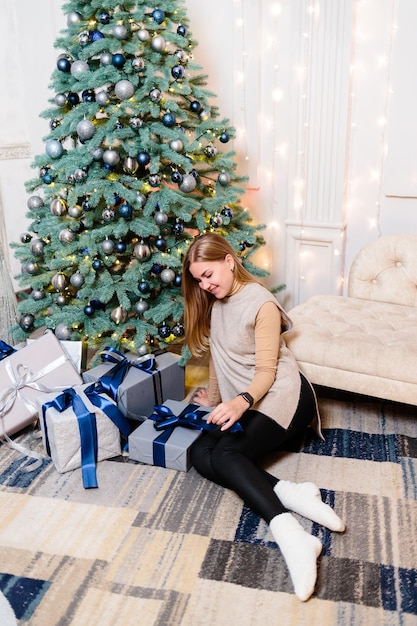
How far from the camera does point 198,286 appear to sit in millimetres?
2191

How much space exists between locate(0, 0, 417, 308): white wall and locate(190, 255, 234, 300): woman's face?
4.34 feet

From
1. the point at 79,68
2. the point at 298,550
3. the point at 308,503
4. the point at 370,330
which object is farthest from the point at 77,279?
the point at 298,550

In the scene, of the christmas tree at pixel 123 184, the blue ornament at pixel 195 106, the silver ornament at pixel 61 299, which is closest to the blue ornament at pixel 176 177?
the christmas tree at pixel 123 184

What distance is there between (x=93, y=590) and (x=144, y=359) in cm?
113

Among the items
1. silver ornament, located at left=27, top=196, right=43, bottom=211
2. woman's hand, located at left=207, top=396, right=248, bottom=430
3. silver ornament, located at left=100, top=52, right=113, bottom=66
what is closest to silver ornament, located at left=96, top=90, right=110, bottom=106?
silver ornament, located at left=100, top=52, right=113, bottom=66

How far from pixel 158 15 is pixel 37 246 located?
1.16m

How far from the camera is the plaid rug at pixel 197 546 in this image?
1.53m

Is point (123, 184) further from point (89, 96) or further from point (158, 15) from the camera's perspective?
point (158, 15)

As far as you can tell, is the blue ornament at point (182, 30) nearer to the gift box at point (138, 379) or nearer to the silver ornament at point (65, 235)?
the silver ornament at point (65, 235)

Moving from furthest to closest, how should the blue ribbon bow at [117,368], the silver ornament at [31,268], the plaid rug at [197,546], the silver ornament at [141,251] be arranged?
the silver ornament at [31,268], the silver ornament at [141,251], the blue ribbon bow at [117,368], the plaid rug at [197,546]

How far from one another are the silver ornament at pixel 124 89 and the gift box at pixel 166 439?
1324mm

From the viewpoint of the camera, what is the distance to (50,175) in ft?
8.72

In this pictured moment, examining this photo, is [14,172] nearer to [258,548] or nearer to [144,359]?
[144,359]

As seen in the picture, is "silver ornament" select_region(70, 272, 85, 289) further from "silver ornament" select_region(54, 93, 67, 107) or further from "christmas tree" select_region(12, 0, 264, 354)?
"silver ornament" select_region(54, 93, 67, 107)
